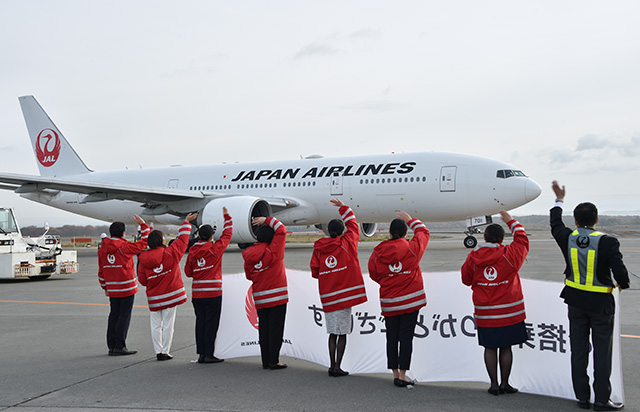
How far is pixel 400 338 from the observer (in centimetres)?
478

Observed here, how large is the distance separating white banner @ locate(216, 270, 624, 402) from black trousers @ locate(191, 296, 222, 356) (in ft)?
0.47

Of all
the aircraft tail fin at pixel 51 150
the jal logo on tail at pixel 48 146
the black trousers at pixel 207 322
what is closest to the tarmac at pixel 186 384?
the black trousers at pixel 207 322

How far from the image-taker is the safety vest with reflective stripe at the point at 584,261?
4.08 meters

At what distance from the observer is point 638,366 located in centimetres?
493

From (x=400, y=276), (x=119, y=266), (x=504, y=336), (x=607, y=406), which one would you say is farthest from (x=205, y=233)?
(x=607, y=406)

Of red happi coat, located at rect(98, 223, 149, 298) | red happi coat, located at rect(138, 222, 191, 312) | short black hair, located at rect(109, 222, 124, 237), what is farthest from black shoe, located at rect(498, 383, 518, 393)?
short black hair, located at rect(109, 222, 124, 237)

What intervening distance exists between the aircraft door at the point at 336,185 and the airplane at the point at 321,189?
2 centimetres

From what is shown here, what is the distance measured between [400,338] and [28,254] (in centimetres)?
1168

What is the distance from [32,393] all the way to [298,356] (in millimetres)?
2352

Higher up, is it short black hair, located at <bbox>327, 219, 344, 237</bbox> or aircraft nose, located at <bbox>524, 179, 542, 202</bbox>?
aircraft nose, located at <bbox>524, 179, 542, 202</bbox>

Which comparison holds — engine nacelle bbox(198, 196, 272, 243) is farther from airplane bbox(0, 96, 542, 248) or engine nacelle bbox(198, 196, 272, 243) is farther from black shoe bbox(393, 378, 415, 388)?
black shoe bbox(393, 378, 415, 388)

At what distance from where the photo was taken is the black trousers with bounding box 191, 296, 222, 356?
571cm

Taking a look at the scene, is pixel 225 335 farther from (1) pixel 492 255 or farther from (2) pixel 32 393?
(1) pixel 492 255

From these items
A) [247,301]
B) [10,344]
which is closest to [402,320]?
[247,301]
